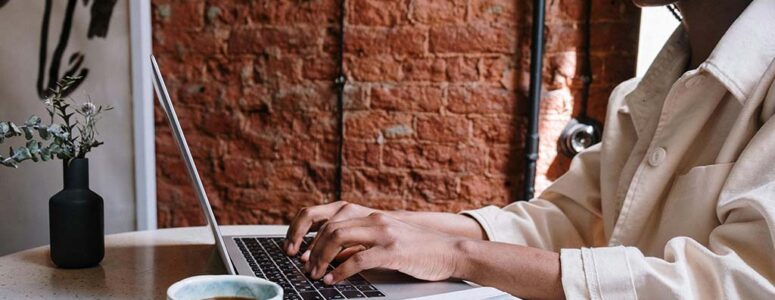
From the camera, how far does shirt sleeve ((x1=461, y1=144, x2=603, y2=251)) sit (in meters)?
1.11

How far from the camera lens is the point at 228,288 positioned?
58 cm

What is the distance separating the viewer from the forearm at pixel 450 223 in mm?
1069

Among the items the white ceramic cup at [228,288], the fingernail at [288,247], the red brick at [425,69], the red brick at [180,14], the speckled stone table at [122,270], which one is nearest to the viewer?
the white ceramic cup at [228,288]

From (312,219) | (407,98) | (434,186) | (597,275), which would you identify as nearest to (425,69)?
(407,98)

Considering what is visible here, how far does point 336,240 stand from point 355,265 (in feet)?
0.14

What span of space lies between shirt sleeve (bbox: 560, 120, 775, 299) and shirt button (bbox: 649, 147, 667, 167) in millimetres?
155

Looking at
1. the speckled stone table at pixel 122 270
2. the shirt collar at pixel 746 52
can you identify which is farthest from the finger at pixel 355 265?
the shirt collar at pixel 746 52

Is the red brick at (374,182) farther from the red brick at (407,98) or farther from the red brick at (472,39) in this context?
the red brick at (472,39)

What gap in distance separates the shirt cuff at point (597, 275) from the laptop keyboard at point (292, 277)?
21cm

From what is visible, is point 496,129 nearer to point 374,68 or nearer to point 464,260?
point 374,68

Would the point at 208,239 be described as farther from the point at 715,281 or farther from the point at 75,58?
the point at 715,281

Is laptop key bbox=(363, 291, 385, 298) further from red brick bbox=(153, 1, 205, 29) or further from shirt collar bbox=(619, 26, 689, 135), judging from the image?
red brick bbox=(153, 1, 205, 29)

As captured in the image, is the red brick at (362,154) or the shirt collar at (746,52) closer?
the shirt collar at (746,52)

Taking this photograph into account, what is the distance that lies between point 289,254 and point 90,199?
0.27 m
